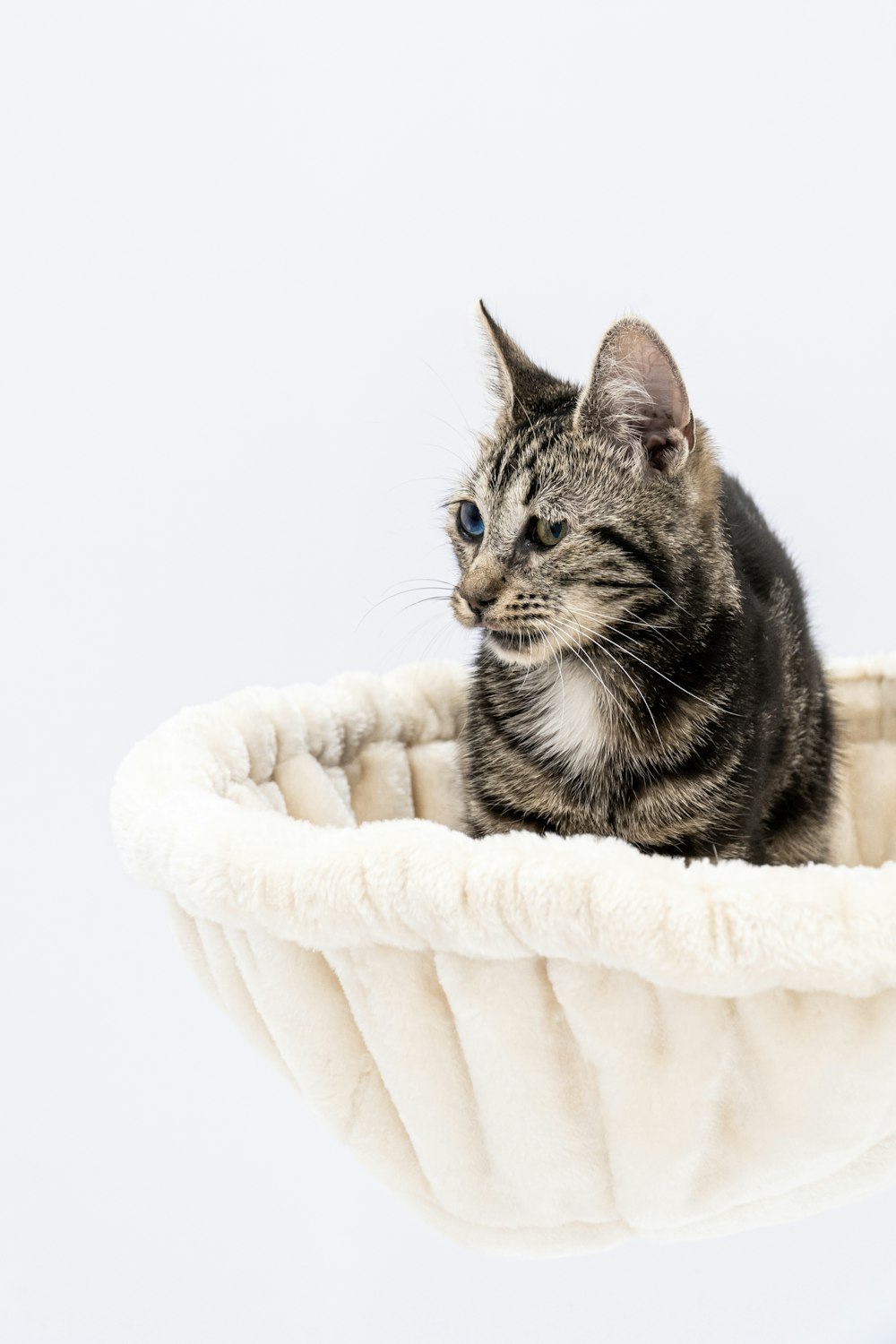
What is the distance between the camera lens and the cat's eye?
121 cm

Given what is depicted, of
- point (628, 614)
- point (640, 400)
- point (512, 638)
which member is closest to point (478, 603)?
point (512, 638)

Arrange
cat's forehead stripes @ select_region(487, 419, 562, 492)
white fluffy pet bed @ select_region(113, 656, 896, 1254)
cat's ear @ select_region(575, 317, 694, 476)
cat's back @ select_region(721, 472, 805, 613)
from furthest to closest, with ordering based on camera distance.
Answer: cat's back @ select_region(721, 472, 805, 613) → cat's forehead stripes @ select_region(487, 419, 562, 492) → cat's ear @ select_region(575, 317, 694, 476) → white fluffy pet bed @ select_region(113, 656, 896, 1254)

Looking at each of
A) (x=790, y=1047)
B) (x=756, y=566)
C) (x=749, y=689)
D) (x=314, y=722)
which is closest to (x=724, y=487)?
(x=756, y=566)

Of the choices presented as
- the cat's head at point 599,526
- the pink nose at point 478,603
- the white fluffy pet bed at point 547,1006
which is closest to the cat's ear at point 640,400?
the cat's head at point 599,526

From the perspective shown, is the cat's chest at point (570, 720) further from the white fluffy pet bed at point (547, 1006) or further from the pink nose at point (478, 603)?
the white fluffy pet bed at point (547, 1006)

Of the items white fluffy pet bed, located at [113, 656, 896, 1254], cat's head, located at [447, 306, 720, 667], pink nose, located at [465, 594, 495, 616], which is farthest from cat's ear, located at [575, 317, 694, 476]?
white fluffy pet bed, located at [113, 656, 896, 1254]

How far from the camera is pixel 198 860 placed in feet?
3.02

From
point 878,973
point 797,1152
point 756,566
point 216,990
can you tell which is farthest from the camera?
point 756,566

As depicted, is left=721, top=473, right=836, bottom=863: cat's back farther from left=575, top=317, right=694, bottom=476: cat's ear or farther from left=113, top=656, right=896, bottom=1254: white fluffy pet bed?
left=113, top=656, right=896, bottom=1254: white fluffy pet bed

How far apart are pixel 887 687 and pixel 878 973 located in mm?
971

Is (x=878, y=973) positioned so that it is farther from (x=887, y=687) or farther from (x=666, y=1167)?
(x=887, y=687)

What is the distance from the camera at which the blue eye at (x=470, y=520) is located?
4.27ft

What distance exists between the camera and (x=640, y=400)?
3.84 ft

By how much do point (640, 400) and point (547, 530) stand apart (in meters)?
0.16
